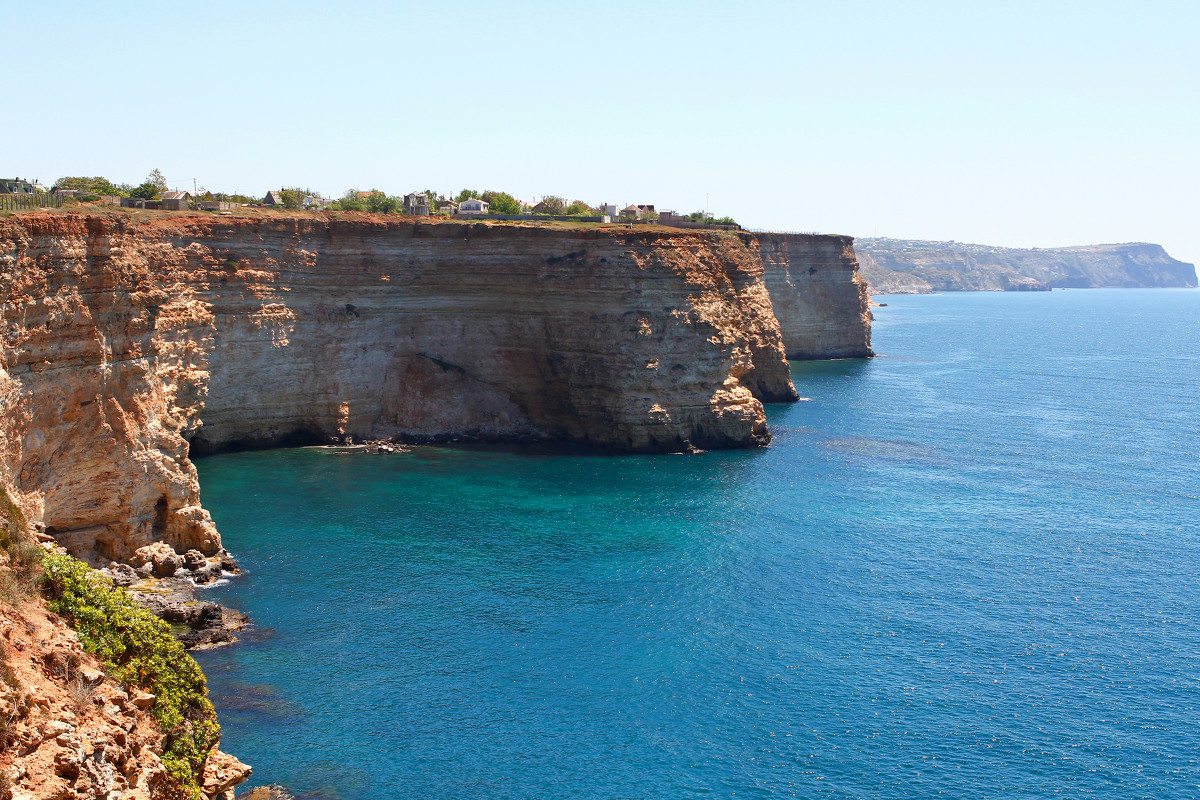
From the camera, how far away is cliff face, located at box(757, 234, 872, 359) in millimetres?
135875

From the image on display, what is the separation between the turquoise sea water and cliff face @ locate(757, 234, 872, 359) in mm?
58928

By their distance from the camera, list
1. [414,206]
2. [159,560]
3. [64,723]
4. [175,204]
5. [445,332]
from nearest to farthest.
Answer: [64,723] → [159,560] → [175,204] → [445,332] → [414,206]

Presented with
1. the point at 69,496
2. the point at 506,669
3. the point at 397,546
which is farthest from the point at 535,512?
the point at 69,496

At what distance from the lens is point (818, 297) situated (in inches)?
5522

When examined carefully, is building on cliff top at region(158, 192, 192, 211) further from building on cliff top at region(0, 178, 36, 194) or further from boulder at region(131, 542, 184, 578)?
boulder at region(131, 542, 184, 578)

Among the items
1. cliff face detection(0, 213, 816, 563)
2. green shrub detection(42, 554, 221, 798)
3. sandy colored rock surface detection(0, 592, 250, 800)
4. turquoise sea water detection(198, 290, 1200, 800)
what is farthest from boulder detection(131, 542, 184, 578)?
sandy colored rock surface detection(0, 592, 250, 800)

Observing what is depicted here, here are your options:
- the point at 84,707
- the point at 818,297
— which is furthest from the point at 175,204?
the point at 818,297

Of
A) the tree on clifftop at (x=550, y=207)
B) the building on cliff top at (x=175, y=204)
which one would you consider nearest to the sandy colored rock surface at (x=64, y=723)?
the building on cliff top at (x=175, y=204)

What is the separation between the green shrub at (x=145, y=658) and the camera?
79.6ft

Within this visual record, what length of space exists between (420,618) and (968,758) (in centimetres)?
2384

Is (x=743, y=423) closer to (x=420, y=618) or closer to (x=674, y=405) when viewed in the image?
(x=674, y=405)

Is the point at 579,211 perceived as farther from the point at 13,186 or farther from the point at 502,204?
the point at 13,186

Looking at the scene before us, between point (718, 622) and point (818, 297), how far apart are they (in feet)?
336

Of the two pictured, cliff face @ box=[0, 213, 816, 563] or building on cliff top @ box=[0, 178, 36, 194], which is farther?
cliff face @ box=[0, 213, 816, 563]
